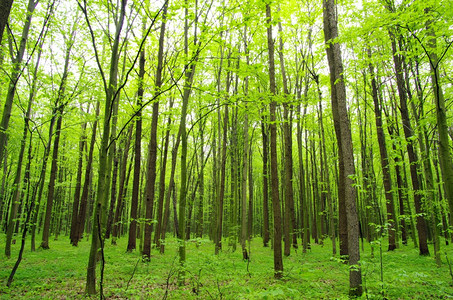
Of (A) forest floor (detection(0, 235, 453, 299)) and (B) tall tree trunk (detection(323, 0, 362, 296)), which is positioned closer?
(A) forest floor (detection(0, 235, 453, 299))

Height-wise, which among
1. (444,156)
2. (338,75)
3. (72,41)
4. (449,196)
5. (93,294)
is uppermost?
(72,41)

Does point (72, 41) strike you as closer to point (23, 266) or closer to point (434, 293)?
point (23, 266)

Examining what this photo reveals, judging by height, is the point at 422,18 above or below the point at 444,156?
above

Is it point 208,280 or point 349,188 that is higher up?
point 349,188

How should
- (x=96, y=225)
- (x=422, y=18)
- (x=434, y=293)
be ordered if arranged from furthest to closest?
(x=434, y=293) → (x=422, y=18) → (x=96, y=225)

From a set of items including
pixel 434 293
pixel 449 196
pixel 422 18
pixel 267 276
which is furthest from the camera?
pixel 267 276

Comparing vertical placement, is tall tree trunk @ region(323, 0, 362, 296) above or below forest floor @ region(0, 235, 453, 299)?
above

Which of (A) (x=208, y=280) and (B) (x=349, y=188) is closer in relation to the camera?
(B) (x=349, y=188)

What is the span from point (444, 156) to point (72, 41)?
43.2 ft

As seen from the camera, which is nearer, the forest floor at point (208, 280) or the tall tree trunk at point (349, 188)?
the forest floor at point (208, 280)

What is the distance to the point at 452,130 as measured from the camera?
14344 mm

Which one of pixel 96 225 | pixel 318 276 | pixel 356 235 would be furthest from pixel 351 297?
pixel 96 225

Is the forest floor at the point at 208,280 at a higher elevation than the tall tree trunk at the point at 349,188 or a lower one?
lower

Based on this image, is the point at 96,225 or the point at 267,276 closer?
the point at 96,225
